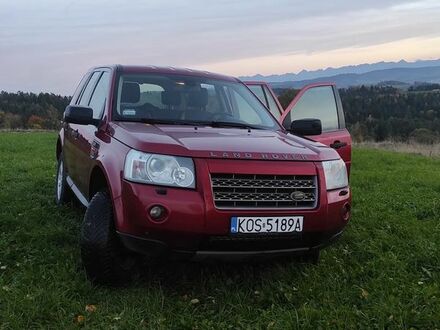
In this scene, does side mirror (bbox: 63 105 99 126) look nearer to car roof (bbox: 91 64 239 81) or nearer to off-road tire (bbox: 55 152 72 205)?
car roof (bbox: 91 64 239 81)

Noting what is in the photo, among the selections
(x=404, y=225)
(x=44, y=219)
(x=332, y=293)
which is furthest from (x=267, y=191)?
(x=44, y=219)

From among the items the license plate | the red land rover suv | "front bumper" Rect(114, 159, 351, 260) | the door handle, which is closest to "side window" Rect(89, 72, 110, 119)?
the red land rover suv

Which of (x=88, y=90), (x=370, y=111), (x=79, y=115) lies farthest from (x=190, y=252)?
(x=370, y=111)

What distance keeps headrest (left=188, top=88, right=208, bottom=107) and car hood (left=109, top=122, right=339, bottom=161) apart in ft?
1.91

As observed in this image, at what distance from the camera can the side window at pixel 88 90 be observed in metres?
5.77

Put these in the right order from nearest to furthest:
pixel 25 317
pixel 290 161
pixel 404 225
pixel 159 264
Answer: pixel 25 317
pixel 290 161
pixel 159 264
pixel 404 225

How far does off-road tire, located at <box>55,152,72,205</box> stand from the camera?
20.6ft

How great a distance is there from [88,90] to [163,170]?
9.50ft

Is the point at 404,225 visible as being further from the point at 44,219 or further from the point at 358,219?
the point at 44,219

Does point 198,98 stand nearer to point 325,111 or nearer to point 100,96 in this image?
point 100,96

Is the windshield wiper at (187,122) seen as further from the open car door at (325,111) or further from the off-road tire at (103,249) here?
the open car door at (325,111)

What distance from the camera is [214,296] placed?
3.82 m

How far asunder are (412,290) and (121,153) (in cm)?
229

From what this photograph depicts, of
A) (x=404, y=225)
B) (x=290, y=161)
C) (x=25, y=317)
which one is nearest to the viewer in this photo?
(x=25, y=317)
